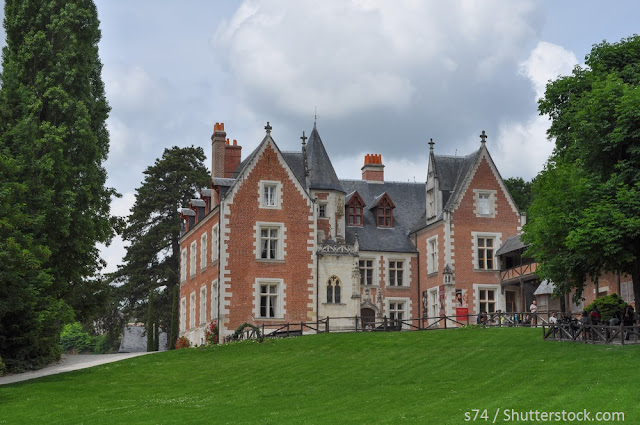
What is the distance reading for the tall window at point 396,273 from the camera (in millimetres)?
49219

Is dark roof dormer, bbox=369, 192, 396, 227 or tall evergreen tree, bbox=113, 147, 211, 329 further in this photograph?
tall evergreen tree, bbox=113, 147, 211, 329

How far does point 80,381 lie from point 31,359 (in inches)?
206

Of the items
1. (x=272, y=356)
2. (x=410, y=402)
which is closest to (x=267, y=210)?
(x=272, y=356)

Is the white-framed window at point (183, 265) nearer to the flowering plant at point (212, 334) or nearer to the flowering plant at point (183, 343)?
the flowering plant at point (183, 343)

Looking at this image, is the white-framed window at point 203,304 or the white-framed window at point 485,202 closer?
the white-framed window at point 203,304

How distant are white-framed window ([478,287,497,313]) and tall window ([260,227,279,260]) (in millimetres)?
11184

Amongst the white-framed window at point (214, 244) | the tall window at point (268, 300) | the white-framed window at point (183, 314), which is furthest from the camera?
the white-framed window at point (183, 314)

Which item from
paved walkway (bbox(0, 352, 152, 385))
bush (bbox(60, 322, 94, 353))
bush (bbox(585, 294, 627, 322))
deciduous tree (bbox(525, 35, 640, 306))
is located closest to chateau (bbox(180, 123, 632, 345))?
paved walkway (bbox(0, 352, 152, 385))

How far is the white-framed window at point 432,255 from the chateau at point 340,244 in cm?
6

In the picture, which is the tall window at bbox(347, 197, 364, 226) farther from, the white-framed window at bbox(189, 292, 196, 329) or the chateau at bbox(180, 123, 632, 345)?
the white-framed window at bbox(189, 292, 196, 329)

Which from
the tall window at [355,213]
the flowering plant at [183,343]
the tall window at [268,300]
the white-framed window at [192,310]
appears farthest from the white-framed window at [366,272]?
the flowering plant at [183,343]

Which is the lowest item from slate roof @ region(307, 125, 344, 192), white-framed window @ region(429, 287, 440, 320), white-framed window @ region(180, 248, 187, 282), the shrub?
the shrub

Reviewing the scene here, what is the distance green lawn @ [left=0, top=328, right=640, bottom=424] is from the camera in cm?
1966

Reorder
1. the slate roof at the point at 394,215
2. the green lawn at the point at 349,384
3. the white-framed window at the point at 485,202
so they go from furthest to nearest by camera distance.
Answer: the slate roof at the point at 394,215, the white-framed window at the point at 485,202, the green lawn at the point at 349,384
